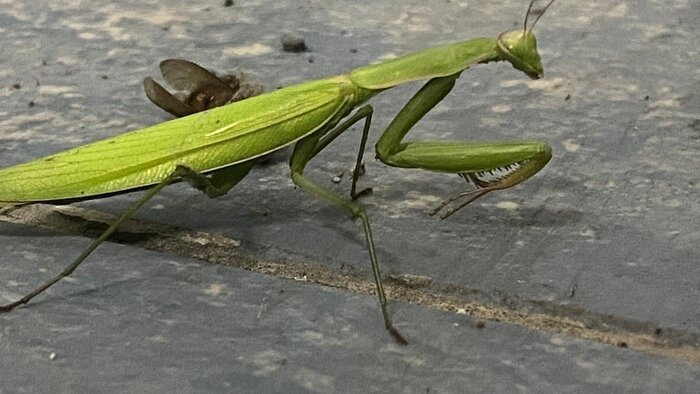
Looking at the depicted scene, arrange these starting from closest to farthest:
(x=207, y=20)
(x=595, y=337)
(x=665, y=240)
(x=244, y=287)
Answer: (x=595, y=337) → (x=244, y=287) → (x=665, y=240) → (x=207, y=20)

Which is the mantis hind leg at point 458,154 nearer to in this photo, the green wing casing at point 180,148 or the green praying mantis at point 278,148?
the green praying mantis at point 278,148

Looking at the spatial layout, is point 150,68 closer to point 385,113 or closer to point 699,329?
point 385,113

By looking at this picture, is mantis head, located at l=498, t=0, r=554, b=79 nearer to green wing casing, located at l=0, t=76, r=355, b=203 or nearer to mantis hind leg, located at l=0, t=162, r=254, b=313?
green wing casing, located at l=0, t=76, r=355, b=203

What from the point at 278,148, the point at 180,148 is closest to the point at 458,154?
the point at 278,148

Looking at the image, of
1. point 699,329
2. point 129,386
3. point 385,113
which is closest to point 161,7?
point 385,113

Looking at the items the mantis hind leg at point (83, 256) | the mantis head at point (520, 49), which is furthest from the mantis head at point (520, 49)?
the mantis hind leg at point (83, 256)

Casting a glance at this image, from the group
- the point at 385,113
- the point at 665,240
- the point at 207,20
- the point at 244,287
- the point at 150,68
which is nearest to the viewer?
the point at 244,287
